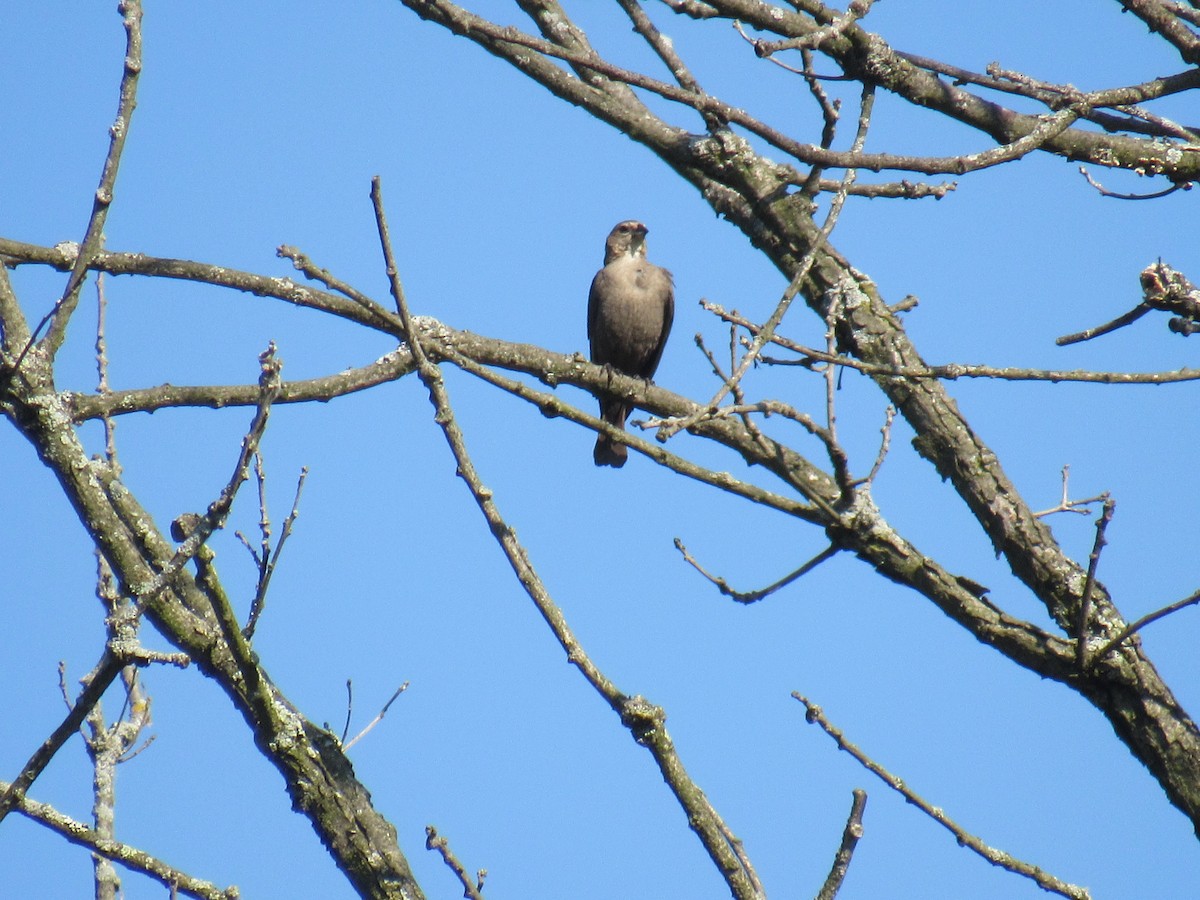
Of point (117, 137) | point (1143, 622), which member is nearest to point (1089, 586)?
point (1143, 622)

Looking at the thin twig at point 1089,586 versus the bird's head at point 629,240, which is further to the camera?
the bird's head at point 629,240

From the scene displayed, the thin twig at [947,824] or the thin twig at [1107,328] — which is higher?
the thin twig at [1107,328]

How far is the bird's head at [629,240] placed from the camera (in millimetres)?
9422

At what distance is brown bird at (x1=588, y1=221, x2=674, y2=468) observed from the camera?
897 centimetres

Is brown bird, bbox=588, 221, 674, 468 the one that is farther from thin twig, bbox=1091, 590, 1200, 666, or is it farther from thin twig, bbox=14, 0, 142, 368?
thin twig, bbox=14, 0, 142, 368

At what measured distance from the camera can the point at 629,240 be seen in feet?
31.1

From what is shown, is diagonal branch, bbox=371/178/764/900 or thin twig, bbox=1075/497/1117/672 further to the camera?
thin twig, bbox=1075/497/1117/672

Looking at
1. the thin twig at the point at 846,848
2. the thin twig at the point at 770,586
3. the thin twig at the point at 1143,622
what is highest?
the thin twig at the point at 770,586

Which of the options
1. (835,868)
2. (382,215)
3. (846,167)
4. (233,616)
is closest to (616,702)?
(835,868)

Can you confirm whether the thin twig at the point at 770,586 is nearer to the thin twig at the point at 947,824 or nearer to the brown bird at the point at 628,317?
the thin twig at the point at 947,824

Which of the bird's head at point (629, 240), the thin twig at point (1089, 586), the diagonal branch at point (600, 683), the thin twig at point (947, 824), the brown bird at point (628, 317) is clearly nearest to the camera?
the diagonal branch at point (600, 683)

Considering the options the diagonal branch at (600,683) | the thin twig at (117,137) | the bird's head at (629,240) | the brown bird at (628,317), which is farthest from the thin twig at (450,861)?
the bird's head at (629,240)

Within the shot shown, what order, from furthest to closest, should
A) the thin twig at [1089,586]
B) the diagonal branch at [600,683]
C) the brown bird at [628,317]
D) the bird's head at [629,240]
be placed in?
the bird's head at [629,240] → the brown bird at [628,317] → the thin twig at [1089,586] → the diagonal branch at [600,683]

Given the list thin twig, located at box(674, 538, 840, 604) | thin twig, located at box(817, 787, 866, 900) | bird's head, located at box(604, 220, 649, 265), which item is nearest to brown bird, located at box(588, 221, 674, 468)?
bird's head, located at box(604, 220, 649, 265)
